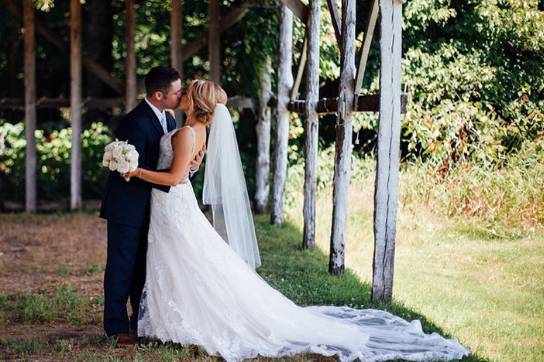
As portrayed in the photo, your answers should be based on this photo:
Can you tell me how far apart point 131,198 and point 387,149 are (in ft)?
7.20

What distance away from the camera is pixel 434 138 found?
11.6 m

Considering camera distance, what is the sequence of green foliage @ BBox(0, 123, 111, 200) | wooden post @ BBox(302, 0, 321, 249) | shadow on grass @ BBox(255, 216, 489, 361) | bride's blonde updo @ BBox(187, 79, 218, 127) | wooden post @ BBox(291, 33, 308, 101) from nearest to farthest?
1. bride's blonde updo @ BBox(187, 79, 218, 127)
2. shadow on grass @ BBox(255, 216, 489, 361)
3. wooden post @ BBox(302, 0, 321, 249)
4. wooden post @ BBox(291, 33, 308, 101)
5. green foliage @ BBox(0, 123, 111, 200)

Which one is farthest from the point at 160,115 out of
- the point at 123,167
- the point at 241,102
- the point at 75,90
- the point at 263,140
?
the point at 75,90

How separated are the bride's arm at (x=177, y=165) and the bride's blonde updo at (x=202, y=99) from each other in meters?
0.18

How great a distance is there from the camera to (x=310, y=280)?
7773mm

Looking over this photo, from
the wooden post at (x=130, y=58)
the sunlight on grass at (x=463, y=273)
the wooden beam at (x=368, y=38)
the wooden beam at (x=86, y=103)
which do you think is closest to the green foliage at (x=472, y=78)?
the sunlight on grass at (x=463, y=273)

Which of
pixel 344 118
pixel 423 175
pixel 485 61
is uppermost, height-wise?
pixel 485 61

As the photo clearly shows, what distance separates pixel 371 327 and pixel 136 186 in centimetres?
197

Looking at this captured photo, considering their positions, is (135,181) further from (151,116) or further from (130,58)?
(130,58)

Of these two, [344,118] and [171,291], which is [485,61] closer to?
[344,118]

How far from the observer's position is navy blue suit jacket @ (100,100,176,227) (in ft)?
18.4

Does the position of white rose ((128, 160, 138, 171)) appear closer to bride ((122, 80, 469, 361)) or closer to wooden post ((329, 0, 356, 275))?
bride ((122, 80, 469, 361))

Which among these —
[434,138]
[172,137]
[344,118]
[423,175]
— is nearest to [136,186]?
[172,137]

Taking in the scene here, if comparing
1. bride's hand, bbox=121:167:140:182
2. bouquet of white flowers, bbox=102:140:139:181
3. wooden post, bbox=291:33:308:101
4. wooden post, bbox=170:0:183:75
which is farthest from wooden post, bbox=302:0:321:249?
bouquet of white flowers, bbox=102:140:139:181
